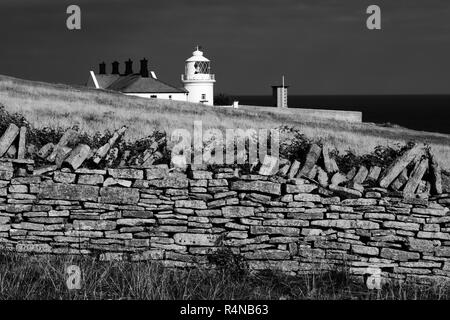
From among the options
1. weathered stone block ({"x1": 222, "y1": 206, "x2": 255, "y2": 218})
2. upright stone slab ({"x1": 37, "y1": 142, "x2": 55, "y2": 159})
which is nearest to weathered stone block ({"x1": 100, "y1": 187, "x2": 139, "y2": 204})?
upright stone slab ({"x1": 37, "y1": 142, "x2": 55, "y2": 159})

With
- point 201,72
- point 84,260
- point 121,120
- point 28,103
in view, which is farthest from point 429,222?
point 201,72

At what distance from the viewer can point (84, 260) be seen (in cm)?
903

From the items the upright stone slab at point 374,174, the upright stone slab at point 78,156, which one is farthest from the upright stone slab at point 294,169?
the upright stone slab at point 78,156

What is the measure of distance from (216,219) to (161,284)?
230 cm

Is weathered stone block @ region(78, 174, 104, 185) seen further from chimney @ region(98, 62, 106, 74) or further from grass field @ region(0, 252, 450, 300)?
chimney @ region(98, 62, 106, 74)

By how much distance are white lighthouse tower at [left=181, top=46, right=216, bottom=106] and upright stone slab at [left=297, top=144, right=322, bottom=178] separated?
60.0 meters

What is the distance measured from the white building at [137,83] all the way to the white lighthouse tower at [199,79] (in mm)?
1619

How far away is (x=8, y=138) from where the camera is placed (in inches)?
375

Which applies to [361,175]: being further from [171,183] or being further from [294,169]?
[171,183]

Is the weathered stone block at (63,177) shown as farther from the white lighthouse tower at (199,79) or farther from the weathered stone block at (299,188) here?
the white lighthouse tower at (199,79)

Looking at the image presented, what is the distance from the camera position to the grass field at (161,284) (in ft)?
22.9

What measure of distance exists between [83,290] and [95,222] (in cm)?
233

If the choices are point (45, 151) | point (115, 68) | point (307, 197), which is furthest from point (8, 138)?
point (115, 68)
